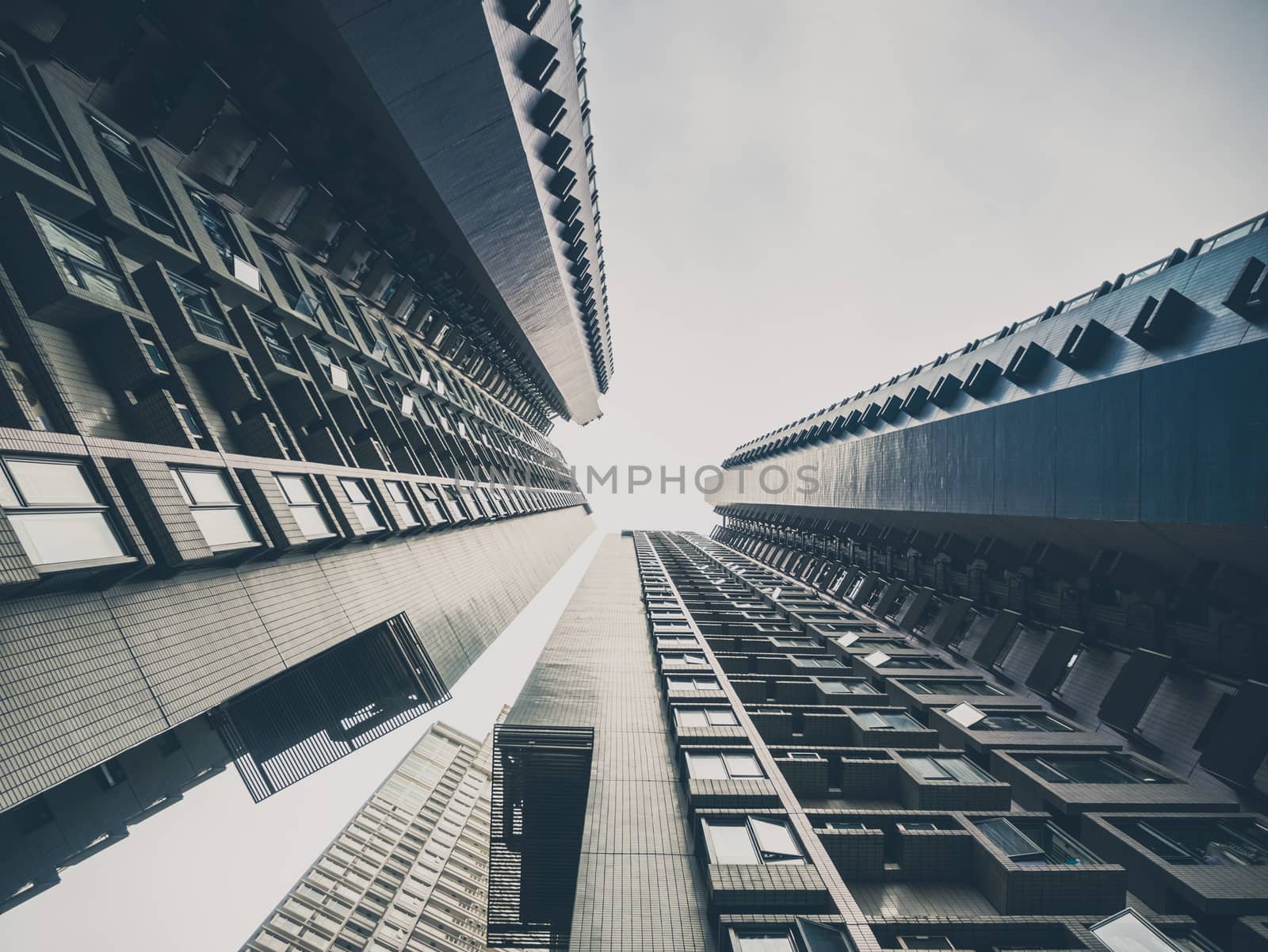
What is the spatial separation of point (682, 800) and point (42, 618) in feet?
49.7

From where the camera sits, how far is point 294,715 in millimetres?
19656

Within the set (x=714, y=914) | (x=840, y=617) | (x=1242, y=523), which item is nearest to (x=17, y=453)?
(x=714, y=914)

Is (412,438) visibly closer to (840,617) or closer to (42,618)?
(42,618)

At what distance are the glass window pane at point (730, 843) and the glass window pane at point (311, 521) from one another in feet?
46.6

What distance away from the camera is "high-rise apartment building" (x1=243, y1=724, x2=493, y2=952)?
234 feet

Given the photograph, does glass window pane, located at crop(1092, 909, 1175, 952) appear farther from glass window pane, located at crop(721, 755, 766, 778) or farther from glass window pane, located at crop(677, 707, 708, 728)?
glass window pane, located at crop(677, 707, 708, 728)

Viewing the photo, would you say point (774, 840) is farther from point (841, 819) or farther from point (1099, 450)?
point (1099, 450)

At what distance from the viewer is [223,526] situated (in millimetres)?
13398

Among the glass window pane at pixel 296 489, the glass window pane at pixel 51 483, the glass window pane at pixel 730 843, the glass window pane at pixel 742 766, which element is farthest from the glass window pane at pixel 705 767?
the glass window pane at pixel 51 483

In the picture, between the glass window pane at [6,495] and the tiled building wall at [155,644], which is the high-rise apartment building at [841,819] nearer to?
the tiled building wall at [155,644]

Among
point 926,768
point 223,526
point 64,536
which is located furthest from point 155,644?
point 926,768

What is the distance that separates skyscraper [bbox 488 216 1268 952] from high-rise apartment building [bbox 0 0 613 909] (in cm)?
787

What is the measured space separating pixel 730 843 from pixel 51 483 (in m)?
16.2

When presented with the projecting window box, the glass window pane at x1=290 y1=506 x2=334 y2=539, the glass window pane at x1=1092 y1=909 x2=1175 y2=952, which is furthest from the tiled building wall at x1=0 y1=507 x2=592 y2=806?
the glass window pane at x1=1092 y1=909 x2=1175 y2=952
